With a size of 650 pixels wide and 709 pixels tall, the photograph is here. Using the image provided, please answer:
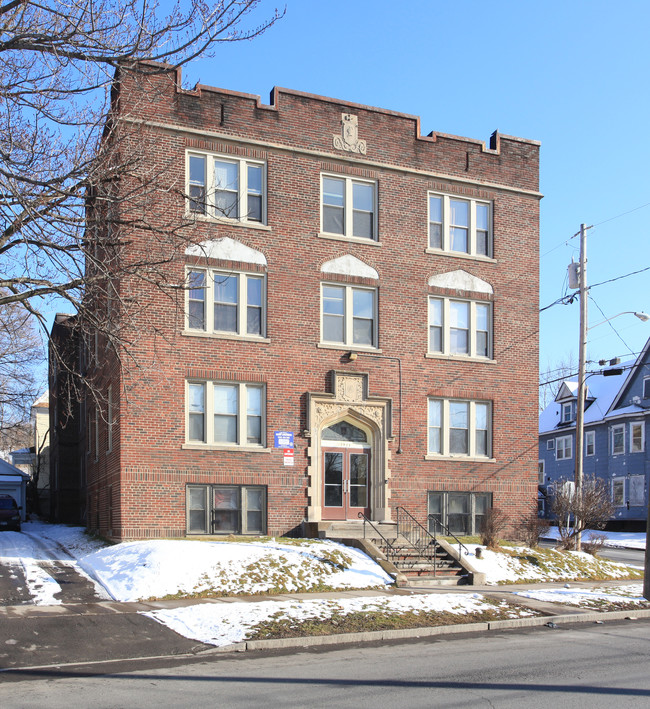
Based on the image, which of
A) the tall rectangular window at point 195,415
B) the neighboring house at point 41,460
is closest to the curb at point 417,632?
the tall rectangular window at point 195,415

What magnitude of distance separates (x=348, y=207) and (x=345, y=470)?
24.6 ft

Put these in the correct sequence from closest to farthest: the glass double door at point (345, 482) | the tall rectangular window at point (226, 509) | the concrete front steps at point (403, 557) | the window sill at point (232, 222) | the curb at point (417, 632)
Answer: the curb at point (417, 632) → the concrete front steps at point (403, 557) → the tall rectangular window at point (226, 509) → the window sill at point (232, 222) → the glass double door at point (345, 482)

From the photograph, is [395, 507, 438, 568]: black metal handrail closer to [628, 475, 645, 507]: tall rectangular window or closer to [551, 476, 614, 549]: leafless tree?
[551, 476, 614, 549]: leafless tree

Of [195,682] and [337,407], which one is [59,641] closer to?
[195,682]

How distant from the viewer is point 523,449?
25359 mm

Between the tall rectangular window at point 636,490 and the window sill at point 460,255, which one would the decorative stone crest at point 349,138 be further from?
the tall rectangular window at point 636,490

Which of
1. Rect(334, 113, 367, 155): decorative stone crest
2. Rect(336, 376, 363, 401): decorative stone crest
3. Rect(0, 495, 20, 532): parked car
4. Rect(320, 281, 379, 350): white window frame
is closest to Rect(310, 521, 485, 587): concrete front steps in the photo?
Rect(336, 376, 363, 401): decorative stone crest

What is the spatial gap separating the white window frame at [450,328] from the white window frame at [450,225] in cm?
144

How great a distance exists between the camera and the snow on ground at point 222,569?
1600cm

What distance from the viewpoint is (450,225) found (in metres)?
25.0

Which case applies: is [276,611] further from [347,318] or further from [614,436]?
[614,436]

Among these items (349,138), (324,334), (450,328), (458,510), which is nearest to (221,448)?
(324,334)

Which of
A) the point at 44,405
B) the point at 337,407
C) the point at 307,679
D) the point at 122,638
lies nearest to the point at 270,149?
the point at 337,407

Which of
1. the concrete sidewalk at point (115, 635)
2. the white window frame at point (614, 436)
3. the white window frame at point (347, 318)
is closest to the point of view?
the concrete sidewalk at point (115, 635)
